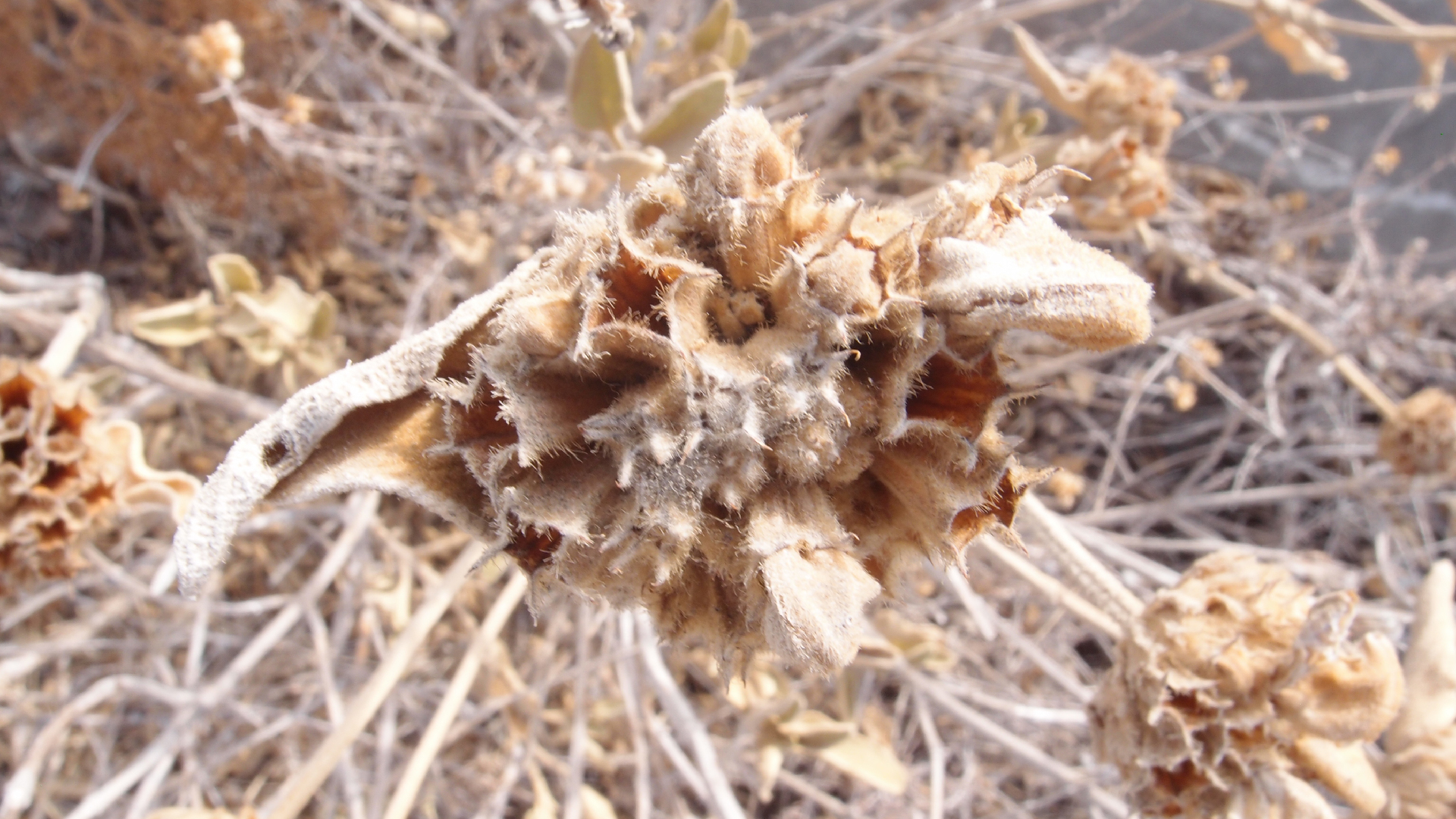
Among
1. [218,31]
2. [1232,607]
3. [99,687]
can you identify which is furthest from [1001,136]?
[99,687]

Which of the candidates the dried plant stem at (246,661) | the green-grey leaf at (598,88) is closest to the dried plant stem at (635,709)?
the dried plant stem at (246,661)

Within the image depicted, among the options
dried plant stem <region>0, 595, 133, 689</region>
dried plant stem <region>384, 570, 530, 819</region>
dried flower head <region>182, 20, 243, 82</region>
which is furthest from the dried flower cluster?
dried plant stem <region>0, 595, 133, 689</region>

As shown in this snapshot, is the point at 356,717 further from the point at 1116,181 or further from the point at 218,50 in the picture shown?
the point at 1116,181

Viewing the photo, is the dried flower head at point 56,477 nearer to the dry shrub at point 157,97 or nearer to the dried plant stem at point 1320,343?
the dry shrub at point 157,97

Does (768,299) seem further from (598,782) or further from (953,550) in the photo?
(598,782)

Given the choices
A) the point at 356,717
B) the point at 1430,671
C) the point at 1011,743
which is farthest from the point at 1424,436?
the point at 356,717

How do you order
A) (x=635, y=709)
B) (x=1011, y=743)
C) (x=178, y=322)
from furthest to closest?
(x=635, y=709) → (x=1011, y=743) → (x=178, y=322)

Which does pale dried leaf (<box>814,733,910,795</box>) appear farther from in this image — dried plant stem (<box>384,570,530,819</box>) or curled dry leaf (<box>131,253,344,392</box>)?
curled dry leaf (<box>131,253,344,392</box>)
